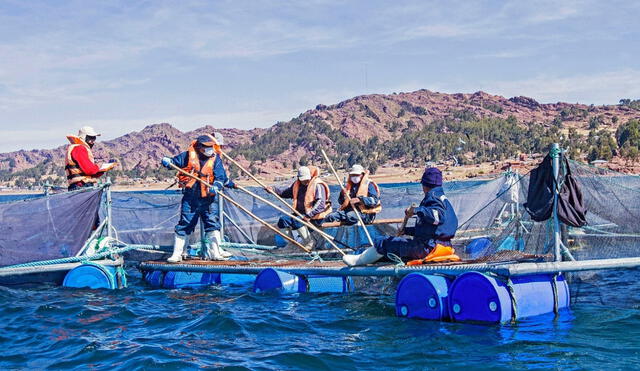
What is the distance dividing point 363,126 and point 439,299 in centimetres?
17828

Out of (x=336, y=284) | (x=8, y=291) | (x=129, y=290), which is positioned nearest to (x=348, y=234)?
(x=336, y=284)

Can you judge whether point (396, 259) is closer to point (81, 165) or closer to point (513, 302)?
point (513, 302)

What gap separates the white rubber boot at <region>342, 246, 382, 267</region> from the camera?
10.5 meters

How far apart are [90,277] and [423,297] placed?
6.05m

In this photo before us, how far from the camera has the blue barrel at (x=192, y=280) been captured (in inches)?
508

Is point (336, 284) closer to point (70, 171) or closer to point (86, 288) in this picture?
point (86, 288)

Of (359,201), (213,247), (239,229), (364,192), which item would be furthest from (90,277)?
(364,192)

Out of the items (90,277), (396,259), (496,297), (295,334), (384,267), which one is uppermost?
(396,259)

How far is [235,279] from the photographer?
1291 centimetres

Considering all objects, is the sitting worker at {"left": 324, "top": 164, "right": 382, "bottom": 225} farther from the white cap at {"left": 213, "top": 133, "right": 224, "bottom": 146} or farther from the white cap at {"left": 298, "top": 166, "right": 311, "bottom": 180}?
the white cap at {"left": 213, "top": 133, "right": 224, "bottom": 146}

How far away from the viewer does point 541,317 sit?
9.08 m

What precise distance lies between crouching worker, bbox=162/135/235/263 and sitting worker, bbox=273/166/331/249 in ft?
6.11

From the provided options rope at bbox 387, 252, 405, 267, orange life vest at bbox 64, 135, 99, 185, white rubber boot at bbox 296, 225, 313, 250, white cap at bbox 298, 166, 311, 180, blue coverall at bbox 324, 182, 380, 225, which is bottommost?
rope at bbox 387, 252, 405, 267

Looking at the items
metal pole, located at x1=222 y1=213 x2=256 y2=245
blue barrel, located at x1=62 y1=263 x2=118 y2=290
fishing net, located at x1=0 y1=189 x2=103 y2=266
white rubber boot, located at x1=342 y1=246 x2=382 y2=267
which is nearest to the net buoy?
blue barrel, located at x1=62 y1=263 x2=118 y2=290
